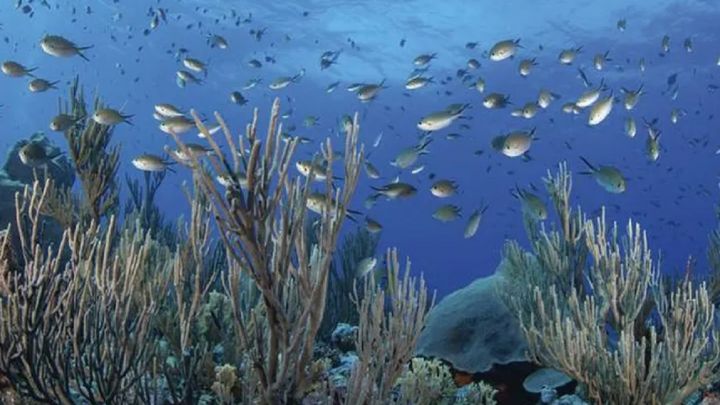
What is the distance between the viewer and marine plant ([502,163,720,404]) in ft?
17.2

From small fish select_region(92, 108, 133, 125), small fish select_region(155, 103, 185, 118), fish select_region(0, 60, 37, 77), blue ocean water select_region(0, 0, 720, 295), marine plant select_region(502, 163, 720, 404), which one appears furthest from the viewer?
blue ocean water select_region(0, 0, 720, 295)

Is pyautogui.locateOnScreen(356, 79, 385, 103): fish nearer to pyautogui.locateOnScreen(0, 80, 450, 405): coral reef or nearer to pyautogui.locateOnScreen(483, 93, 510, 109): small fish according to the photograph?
pyautogui.locateOnScreen(483, 93, 510, 109): small fish

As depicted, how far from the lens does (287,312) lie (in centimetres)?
363

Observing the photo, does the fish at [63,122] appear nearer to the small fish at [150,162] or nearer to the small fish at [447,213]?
the small fish at [150,162]

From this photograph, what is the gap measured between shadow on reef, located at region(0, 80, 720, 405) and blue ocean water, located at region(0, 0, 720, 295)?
8362mm

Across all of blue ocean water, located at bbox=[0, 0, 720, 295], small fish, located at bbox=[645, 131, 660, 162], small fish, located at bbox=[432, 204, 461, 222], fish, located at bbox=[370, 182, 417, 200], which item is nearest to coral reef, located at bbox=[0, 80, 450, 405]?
fish, located at bbox=[370, 182, 417, 200]

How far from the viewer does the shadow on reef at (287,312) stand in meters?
3.43

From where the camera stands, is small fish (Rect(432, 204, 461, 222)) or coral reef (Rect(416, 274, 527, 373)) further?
small fish (Rect(432, 204, 461, 222))

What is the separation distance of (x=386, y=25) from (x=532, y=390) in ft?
87.3

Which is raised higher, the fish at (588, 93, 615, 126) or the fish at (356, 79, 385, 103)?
the fish at (356, 79, 385, 103)

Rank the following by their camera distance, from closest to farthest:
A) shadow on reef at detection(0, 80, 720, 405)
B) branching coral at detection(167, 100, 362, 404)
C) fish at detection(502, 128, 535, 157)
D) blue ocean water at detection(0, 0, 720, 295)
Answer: branching coral at detection(167, 100, 362, 404) → shadow on reef at detection(0, 80, 720, 405) → fish at detection(502, 128, 535, 157) → blue ocean water at detection(0, 0, 720, 295)

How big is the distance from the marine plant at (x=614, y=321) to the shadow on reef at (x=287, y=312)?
21mm

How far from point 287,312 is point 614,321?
408 cm

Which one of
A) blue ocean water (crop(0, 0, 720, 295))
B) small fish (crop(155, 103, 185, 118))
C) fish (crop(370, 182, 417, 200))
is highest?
blue ocean water (crop(0, 0, 720, 295))
